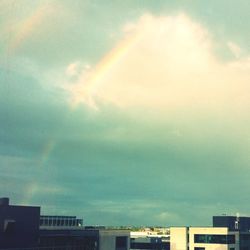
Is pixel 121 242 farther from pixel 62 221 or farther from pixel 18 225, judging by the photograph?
pixel 18 225

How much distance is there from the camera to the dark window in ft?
493

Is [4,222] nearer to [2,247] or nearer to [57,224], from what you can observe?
[2,247]

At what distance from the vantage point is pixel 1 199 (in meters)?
110

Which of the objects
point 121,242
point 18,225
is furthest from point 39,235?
point 121,242

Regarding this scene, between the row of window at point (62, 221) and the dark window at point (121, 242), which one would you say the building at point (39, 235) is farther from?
the row of window at point (62, 221)

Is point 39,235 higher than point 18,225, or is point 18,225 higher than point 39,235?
point 18,225

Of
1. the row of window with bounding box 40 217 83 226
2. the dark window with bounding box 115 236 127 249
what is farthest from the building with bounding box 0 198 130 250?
the row of window with bounding box 40 217 83 226

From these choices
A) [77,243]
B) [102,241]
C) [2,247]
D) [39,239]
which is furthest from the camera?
[102,241]

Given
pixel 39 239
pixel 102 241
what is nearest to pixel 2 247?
pixel 39 239

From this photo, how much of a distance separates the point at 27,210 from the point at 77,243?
86.1 ft

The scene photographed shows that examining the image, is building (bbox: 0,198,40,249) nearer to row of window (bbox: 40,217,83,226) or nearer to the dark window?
the dark window

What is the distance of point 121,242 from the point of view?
6009 inches

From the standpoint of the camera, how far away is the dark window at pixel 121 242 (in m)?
150

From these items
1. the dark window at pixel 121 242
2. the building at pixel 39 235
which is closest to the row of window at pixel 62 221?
the dark window at pixel 121 242
